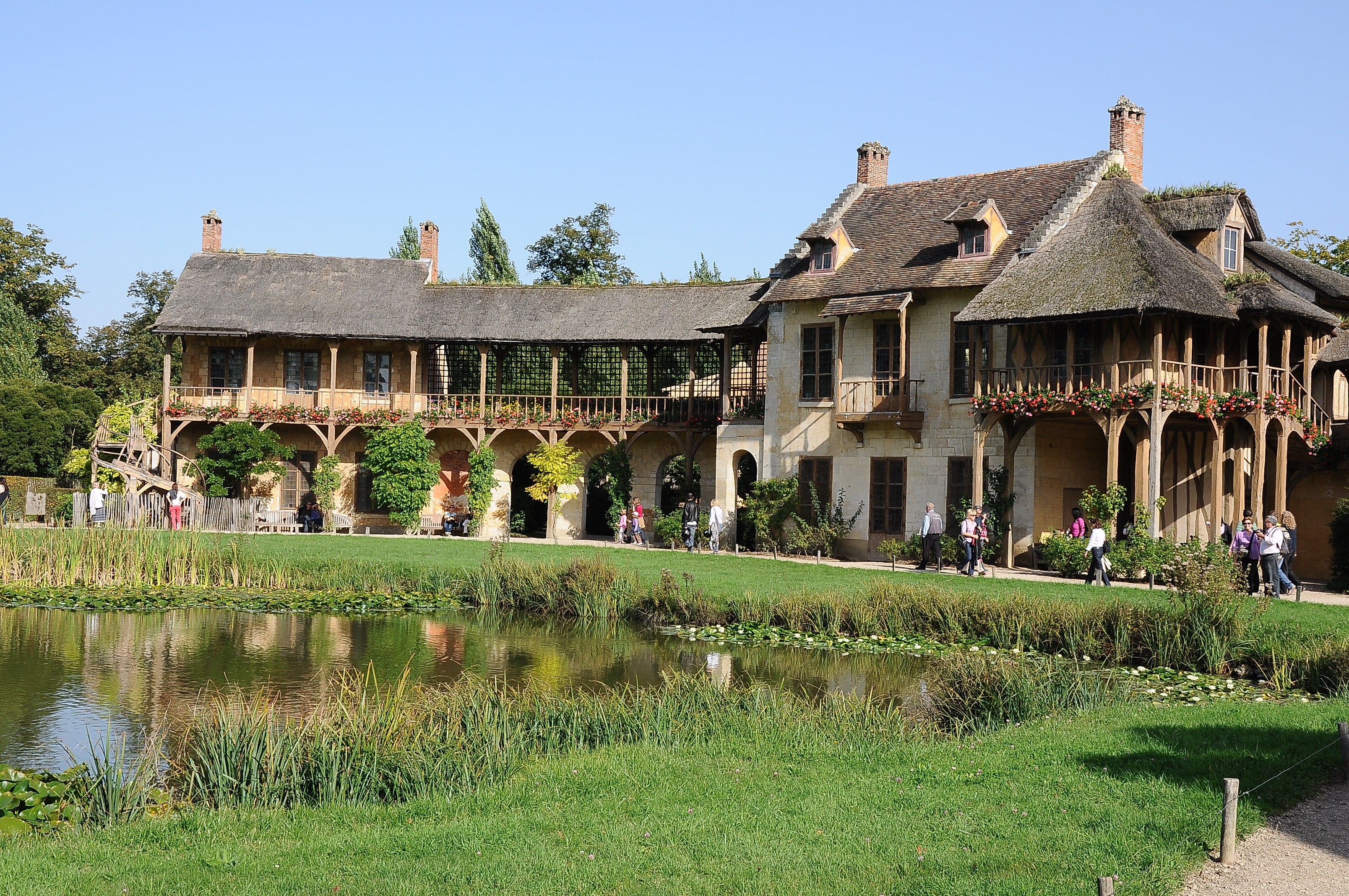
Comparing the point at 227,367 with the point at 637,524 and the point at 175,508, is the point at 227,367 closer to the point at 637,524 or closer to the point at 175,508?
the point at 175,508

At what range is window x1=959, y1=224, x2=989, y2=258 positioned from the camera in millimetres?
28109

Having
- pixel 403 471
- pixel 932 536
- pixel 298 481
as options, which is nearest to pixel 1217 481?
pixel 932 536

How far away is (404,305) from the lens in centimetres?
3712

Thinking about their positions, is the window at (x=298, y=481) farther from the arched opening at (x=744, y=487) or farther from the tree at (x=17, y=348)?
the tree at (x=17, y=348)

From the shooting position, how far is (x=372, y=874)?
740 centimetres

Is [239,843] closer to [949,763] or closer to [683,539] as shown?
[949,763]

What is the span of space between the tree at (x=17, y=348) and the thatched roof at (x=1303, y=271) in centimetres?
3717

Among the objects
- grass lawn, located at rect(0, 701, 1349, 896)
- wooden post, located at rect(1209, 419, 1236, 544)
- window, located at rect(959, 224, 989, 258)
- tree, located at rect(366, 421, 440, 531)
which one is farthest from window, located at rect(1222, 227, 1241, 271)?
tree, located at rect(366, 421, 440, 531)

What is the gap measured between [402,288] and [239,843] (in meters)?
31.0

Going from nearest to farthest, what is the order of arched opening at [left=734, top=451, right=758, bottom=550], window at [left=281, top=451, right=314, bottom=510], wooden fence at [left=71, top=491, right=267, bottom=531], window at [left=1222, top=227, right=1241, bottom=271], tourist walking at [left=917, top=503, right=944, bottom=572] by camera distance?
tourist walking at [left=917, top=503, right=944, bottom=572] → window at [left=1222, top=227, right=1241, bottom=271] → wooden fence at [left=71, top=491, right=267, bottom=531] → arched opening at [left=734, top=451, right=758, bottom=550] → window at [left=281, top=451, right=314, bottom=510]

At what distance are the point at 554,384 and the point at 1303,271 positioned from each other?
61.3 feet

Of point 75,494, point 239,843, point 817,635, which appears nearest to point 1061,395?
point 817,635

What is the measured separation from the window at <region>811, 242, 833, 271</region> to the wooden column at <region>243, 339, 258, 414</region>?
15.4 metres

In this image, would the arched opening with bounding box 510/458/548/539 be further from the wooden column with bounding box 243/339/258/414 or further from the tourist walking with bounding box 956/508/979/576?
the tourist walking with bounding box 956/508/979/576
